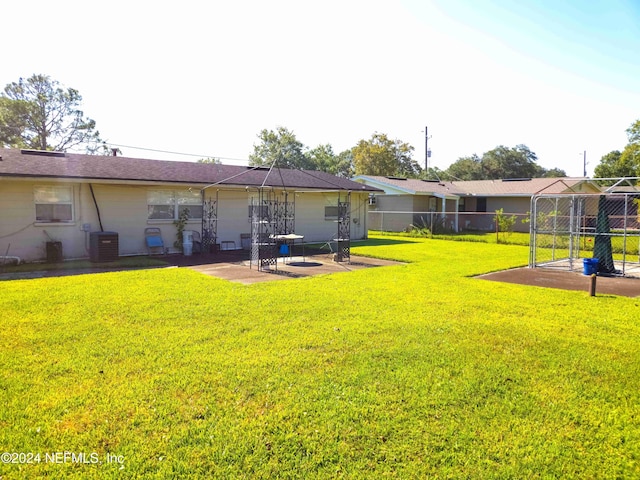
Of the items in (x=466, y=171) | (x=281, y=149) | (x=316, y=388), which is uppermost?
(x=281, y=149)

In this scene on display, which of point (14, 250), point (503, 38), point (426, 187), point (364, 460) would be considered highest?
point (503, 38)

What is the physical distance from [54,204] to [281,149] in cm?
4228

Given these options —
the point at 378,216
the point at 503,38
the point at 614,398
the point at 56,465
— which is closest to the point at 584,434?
the point at 614,398

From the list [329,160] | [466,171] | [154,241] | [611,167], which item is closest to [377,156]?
[329,160]

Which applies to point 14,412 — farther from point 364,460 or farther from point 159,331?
point 364,460

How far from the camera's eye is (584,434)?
3318 mm

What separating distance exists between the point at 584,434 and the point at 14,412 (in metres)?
4.61

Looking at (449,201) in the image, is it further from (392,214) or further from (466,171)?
(466,171)

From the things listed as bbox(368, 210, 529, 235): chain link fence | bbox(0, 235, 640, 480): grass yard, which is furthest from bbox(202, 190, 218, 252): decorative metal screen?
bbox(368, 210, 529, 235): chain link fence

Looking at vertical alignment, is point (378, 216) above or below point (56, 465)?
above

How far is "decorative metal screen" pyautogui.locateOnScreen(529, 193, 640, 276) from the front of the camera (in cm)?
1130

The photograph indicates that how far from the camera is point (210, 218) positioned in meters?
15.4

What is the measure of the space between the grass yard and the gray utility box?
479 cm

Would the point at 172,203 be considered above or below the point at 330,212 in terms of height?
above
